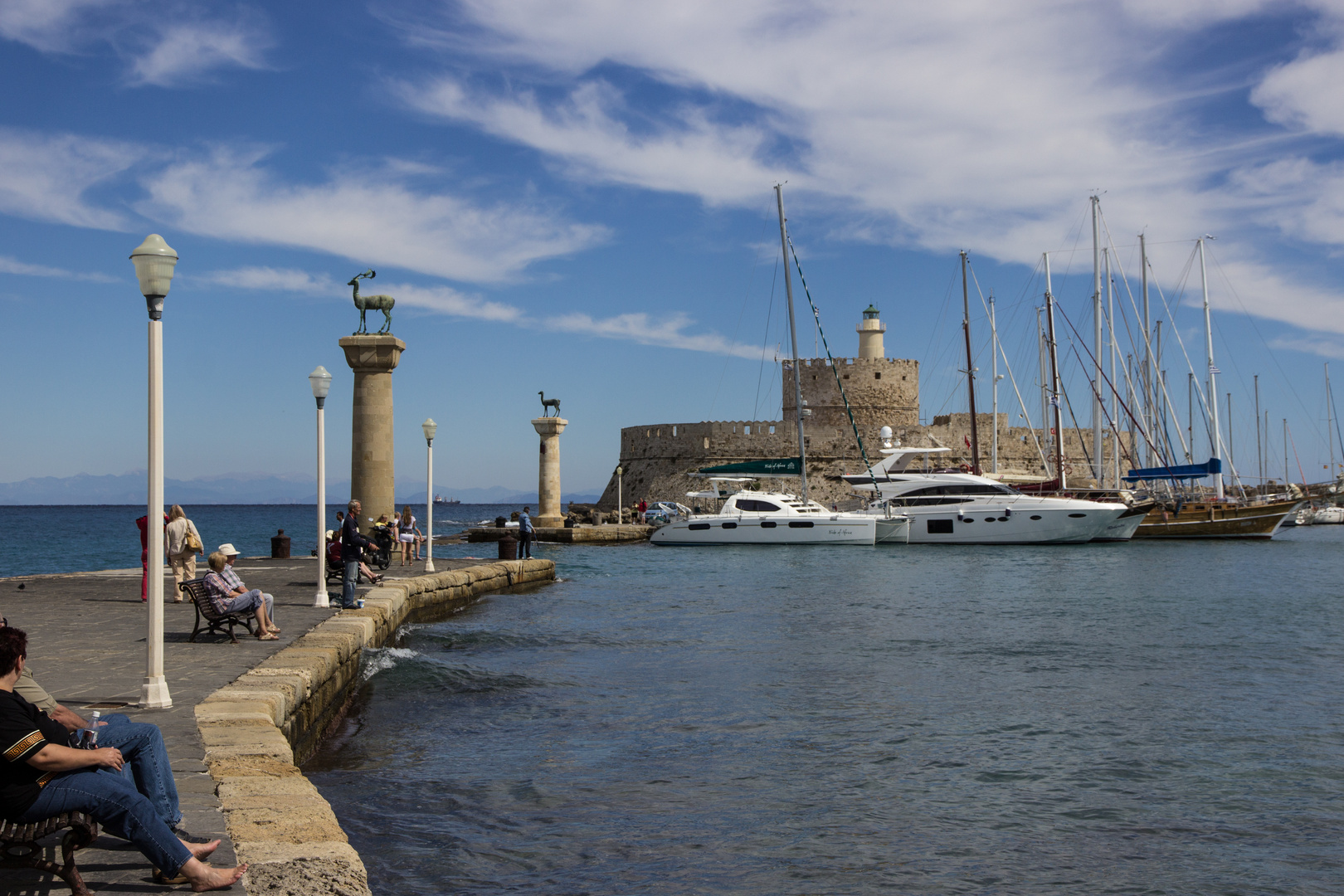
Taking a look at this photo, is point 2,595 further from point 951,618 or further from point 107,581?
point 951,618

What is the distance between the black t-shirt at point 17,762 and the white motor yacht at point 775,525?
2728cm

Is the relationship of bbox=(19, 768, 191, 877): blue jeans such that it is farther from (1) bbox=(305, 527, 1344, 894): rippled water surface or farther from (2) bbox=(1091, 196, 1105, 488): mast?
(2) bbox=(1091, 196, 1105, 488): mast

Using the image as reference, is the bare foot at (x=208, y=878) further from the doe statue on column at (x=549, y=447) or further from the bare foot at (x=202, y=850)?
the doe statue on column at (x=549, y=447)

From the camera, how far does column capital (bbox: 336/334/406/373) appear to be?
16.5 metres

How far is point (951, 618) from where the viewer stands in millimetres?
14594

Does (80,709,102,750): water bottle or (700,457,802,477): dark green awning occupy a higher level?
(700,457,802,477): dark green awning

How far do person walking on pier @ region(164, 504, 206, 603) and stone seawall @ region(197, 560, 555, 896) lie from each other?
203cm

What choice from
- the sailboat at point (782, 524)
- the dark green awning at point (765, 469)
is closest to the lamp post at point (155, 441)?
the sailboat at point (782, 524)

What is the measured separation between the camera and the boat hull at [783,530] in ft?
98.4

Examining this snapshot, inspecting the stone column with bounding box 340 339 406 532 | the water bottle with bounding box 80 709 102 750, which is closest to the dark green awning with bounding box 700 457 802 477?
the stone column with bounding box 340 339 406 532

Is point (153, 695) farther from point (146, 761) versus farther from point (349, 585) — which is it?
point (349, 585)

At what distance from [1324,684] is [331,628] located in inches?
331

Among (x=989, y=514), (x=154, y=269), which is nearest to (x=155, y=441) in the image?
(x=154, y=269)

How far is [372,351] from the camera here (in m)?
16.6
